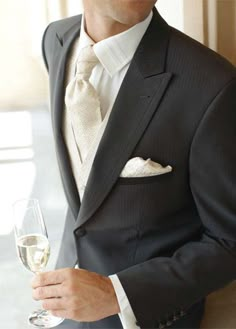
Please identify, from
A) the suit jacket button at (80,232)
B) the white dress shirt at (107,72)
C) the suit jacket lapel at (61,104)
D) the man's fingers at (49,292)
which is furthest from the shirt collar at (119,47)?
the man's fingers at (49,292)

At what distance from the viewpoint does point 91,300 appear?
972 millimetres

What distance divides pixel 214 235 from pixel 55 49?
57 cm

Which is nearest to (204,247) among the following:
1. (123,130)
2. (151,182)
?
(151,182)

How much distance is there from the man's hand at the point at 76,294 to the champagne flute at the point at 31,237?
0.05m

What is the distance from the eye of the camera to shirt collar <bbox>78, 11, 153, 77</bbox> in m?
1.06

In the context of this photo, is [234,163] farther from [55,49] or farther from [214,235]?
[55,49]

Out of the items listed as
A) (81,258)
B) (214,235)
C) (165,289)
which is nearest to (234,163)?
(214,235)

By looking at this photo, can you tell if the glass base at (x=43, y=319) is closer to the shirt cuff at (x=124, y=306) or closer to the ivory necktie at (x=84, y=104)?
the shirt cuff at (x=124, y=306)

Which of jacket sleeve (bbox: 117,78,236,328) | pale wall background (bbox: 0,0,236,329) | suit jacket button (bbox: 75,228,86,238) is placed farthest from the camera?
pale wall background (bbox: 0,0,236,329)

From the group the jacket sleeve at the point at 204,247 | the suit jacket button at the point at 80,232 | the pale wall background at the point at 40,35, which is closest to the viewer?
the jacket sleeve at the point at 204,247

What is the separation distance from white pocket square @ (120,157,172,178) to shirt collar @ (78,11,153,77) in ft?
0.61

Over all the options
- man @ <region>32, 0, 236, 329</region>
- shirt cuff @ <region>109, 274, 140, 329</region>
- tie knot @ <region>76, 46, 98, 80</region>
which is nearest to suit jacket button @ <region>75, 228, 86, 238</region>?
man @ <region>32, 0, 236, 329</region>

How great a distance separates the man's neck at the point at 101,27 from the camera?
1.08 meters

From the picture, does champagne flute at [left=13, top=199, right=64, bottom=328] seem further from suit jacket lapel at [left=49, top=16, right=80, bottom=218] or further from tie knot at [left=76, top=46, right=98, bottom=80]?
tie knot at [left=76, top=46, right=98, bottom=80]
